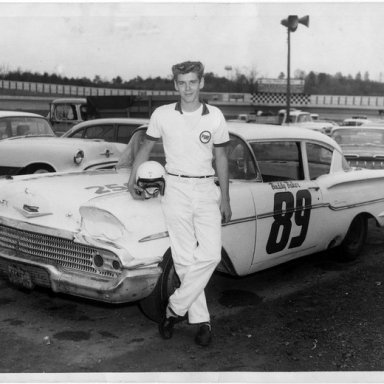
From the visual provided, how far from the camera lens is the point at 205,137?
3.31 meters

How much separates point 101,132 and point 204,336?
18.4 feet

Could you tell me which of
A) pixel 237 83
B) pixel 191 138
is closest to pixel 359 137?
pixel 191 138

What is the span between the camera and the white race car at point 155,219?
3451mm

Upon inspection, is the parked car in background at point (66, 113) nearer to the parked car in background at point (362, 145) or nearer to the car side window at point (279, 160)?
the parked car in background at point (362, 145)

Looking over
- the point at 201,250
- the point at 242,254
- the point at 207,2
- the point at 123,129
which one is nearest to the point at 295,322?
the point at 242,254

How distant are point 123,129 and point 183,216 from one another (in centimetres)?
533

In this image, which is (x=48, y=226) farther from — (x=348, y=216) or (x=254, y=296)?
(x=348, y=216)

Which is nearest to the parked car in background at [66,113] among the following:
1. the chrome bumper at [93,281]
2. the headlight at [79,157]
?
the headlight at [79,157]

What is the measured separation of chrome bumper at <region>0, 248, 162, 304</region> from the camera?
3387 mm

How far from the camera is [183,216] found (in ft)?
10.9

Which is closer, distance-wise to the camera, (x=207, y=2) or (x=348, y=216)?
(x=207, y=2)

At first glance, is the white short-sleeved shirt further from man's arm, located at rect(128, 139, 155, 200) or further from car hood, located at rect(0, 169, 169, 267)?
car hood, located at rect(0, 169, 169, 267)

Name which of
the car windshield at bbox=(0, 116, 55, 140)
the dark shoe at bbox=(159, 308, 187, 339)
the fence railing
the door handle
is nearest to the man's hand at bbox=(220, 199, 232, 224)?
the dark shoe at bbox=(159, 308, 187, 339)

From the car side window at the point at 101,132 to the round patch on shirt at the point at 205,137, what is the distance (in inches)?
210
